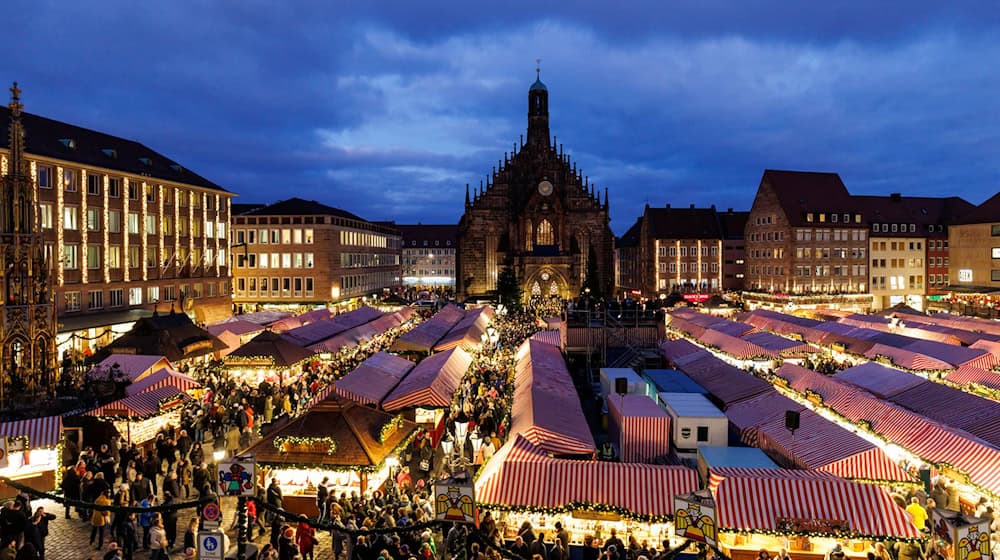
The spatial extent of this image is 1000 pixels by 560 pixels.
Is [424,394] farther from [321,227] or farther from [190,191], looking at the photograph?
[321,227]

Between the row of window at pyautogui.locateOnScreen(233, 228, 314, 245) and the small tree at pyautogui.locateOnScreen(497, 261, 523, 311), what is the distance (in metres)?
19.9

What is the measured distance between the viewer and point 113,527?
441 inches

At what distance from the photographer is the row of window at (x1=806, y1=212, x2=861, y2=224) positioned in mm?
64625

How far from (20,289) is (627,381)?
17.1 meters

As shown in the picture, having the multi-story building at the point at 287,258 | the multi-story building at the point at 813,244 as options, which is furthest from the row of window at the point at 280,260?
the multi-story building at the point at 813,244

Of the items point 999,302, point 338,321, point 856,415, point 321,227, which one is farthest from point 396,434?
point 999,302

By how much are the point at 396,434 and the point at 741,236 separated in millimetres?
70338

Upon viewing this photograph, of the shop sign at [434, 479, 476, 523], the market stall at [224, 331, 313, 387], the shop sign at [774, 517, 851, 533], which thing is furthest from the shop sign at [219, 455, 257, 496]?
the market stall at [224, 331, 313, 387]

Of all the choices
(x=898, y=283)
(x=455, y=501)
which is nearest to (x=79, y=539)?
(x=455, y=501)

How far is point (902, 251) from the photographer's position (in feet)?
219

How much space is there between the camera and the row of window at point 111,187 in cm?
3183

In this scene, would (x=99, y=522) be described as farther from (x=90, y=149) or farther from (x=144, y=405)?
(x=90, y=149)

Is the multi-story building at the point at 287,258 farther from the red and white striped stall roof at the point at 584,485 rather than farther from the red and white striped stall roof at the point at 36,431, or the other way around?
the red and white striped stall roof at the point at 584,485

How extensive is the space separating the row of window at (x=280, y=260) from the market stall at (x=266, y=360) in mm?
34467
